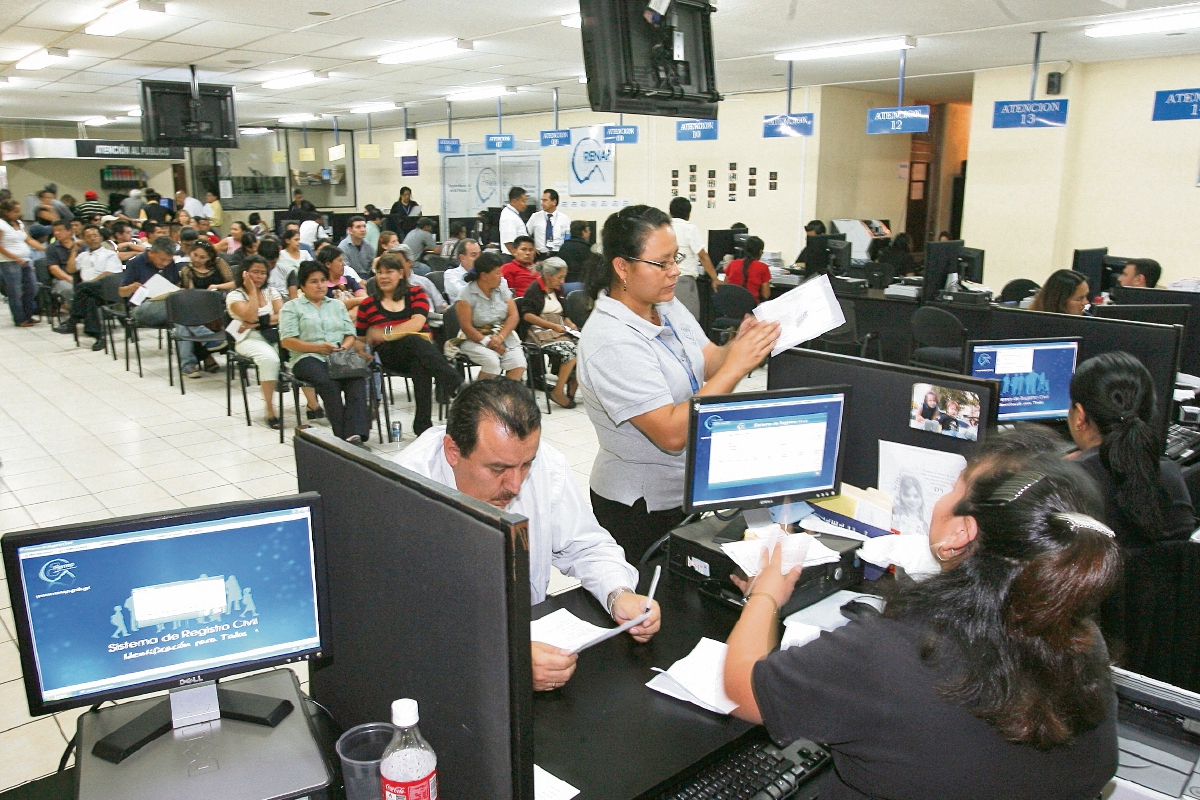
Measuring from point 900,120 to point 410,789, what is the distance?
8007 millimetres

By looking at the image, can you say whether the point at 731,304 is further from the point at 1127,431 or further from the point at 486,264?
the point at 1127,431

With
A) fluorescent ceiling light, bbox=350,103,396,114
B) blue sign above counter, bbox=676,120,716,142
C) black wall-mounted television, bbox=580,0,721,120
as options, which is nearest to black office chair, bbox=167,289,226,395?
black wall-mounted television, bbox=580,0,721,120

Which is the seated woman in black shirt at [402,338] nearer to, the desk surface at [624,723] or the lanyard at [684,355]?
the lanyard at [684,355]

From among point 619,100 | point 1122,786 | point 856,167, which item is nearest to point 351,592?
point 1122,786

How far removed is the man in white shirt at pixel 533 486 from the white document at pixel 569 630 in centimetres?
5

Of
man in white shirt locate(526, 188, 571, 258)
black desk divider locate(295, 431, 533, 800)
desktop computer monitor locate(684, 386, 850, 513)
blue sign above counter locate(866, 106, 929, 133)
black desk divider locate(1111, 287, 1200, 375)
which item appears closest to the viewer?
black desk divider locate(295, 431, 533, 800)

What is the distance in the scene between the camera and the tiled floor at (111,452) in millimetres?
2982

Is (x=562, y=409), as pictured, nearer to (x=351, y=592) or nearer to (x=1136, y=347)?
(x=1136, y=347)

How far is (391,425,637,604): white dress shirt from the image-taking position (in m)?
1.84

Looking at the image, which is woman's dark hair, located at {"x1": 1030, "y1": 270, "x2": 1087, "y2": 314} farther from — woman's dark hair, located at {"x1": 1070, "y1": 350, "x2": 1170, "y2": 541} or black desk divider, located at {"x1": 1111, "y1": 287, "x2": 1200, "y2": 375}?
woman's dark hair, located at {"x1": 1070, "y1": 350, "x2": 1170, "y2": 541}

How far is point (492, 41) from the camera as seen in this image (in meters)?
7.49

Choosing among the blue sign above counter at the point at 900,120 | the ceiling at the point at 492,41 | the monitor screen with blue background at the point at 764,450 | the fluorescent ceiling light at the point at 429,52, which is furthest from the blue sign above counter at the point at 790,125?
the monitor screen with blue background at the point at 764,450

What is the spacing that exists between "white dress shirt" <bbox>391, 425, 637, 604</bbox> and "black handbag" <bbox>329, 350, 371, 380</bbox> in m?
3.47

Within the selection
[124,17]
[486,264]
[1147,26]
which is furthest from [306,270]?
[1147,26]
